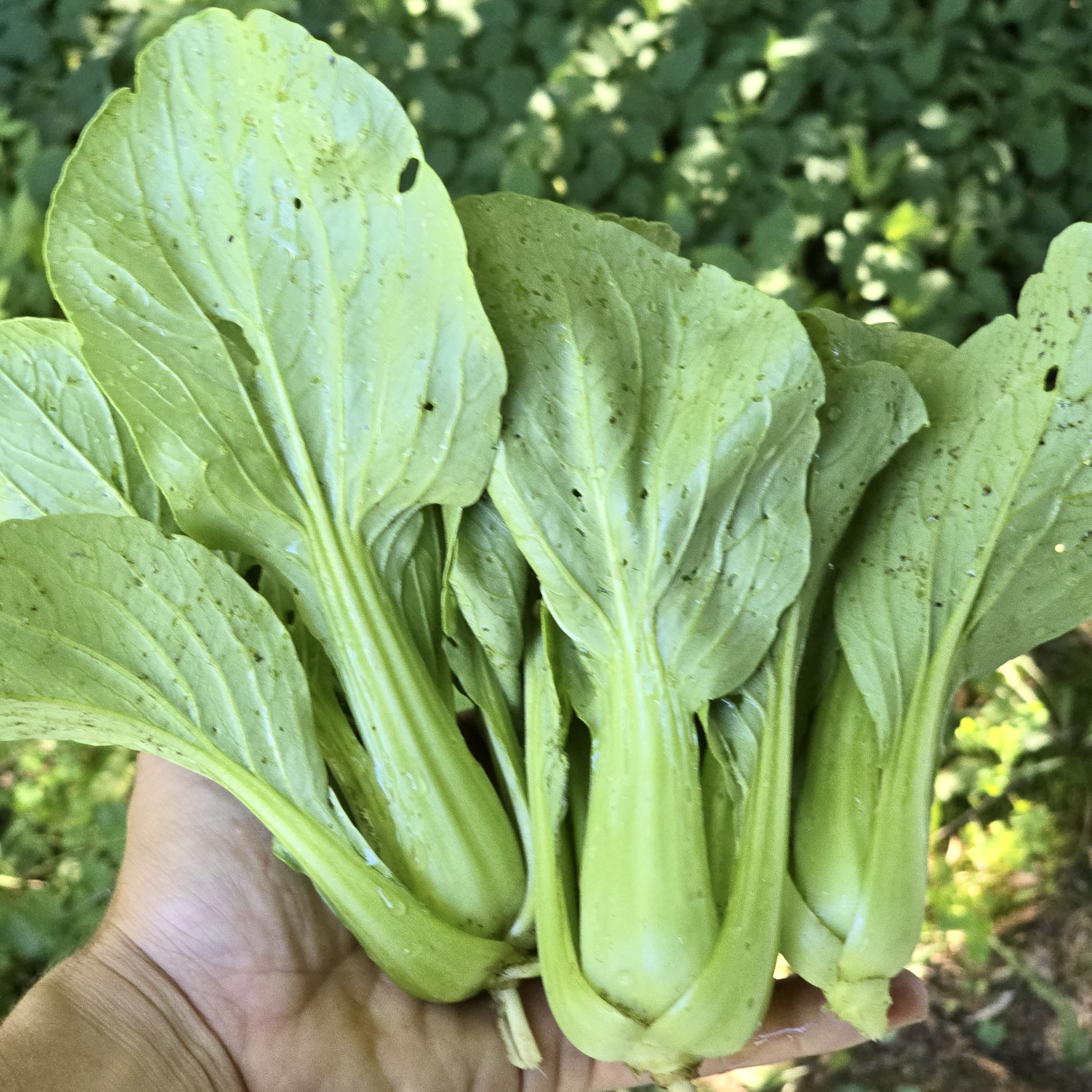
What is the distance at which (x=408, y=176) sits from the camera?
100 centimetres

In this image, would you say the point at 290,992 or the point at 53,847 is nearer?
the point at 290,992

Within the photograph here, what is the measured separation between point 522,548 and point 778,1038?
0.55 metres

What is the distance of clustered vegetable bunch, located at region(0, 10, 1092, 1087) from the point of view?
2.29 feet

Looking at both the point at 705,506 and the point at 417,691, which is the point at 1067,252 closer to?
the point at 705,506

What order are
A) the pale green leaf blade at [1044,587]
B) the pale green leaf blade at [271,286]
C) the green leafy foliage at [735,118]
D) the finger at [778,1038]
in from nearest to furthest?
1. the pale green leaf blade at [271,286]
2. the pale green leaf blade at [1044,587]
3. the finger at [778,1038]
4. the green leafy foliage at [735,118]

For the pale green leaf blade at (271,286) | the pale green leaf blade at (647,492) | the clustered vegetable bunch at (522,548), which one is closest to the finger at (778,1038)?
the clustered vegetable bunch at (522,548)

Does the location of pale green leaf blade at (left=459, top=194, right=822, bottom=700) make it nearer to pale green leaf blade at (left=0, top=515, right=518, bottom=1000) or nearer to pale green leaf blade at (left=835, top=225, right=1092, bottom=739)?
pale green leaf blade at (left=835, top=225, right=1092, bottom=739)

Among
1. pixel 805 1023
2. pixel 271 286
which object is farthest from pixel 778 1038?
pixel 271 286

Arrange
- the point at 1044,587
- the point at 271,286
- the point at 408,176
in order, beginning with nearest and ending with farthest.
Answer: the point at 271,286
the point at 1044,587
the point at 408,176

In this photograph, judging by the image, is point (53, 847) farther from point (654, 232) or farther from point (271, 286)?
point (654, 232)

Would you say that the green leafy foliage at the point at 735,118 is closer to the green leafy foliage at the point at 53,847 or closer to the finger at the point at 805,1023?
the green leafy foliage at the point at 53,847

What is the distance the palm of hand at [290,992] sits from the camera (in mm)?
841

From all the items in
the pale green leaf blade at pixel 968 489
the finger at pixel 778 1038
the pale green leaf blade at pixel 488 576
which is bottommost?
the finger at pixel 778 1038

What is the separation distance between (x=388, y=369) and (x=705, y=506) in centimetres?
25
